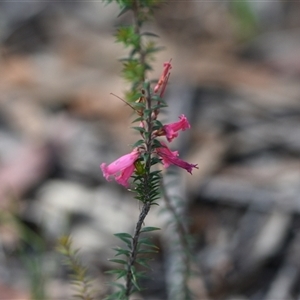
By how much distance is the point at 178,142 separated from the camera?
11.8 ft

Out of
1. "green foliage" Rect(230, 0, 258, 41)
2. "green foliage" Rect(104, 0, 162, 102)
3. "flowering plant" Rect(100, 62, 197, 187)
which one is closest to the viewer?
"flowering plant" Rect(100, 62, 197, 187)

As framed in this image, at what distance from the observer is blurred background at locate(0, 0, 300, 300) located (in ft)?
9.93

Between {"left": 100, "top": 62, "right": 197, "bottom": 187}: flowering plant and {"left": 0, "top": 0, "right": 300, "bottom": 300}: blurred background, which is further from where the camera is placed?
{"left": 0, "top": 0, "right": 300, "bottom": 300}: blurred background

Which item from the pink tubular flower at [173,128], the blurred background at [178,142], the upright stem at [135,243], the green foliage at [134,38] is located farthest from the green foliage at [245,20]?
the pink tubular flower at [173,128]

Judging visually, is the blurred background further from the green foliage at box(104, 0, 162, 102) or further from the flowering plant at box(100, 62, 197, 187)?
the flowering plant at box(100, 62, 197, 187)

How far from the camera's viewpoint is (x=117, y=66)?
16.2 feet

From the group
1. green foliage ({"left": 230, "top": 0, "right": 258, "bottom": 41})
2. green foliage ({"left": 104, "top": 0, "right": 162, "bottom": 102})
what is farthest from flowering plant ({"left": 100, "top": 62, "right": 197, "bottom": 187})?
green foliage ({"left": 230, "top": 0, "right": 258, "bottom": 41})

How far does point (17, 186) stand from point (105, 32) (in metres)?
2.19

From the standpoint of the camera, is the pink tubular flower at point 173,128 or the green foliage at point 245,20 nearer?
the pink tubular flower at point 173,128

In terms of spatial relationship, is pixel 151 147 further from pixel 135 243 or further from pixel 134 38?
pixel 134 38

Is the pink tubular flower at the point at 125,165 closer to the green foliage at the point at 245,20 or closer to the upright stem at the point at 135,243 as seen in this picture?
the upright stem at the point at 135,243

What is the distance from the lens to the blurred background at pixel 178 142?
3.03m

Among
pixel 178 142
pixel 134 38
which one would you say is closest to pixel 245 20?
pixel 178 142

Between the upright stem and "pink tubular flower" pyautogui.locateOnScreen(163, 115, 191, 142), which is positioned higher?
"pink tubular flower" pyautogui.locateOnScreen(163, 115, 191, 142)
